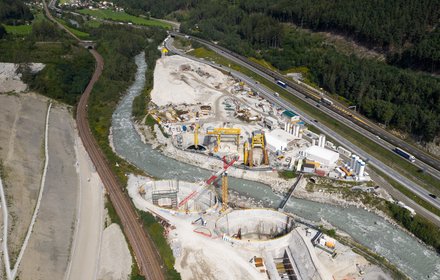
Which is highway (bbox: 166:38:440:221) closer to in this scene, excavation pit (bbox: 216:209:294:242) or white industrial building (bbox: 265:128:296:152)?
white industrial building (bbox: 265:128:296:152)

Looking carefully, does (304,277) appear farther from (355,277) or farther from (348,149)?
(348,149)

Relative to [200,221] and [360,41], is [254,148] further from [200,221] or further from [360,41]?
[360,41]

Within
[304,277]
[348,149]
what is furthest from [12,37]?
[304,277]

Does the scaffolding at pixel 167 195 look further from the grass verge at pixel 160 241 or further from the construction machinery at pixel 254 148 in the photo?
the construction machinery at pixel 254 148

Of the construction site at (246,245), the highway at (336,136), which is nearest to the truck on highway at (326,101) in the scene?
the highway at (336,136)

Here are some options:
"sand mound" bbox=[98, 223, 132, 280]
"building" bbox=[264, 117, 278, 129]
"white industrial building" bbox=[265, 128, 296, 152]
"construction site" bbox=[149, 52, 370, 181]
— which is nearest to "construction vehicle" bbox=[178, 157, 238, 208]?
"construction site" bbox=[149, 52, 370, 181]

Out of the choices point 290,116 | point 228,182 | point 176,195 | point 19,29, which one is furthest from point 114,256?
point 19,29
